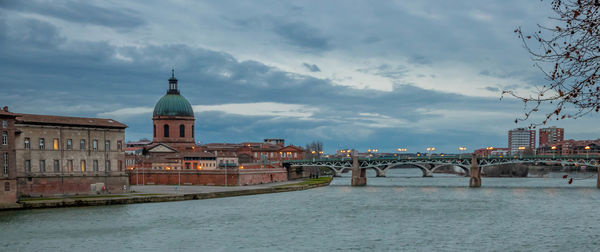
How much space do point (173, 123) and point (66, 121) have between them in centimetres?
5810

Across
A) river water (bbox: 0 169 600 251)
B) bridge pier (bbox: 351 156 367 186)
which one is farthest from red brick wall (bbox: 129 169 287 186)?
river water (bbox: 0 169 600 251)

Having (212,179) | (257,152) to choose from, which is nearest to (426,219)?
(212,179)

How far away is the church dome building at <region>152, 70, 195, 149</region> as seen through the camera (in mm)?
119438

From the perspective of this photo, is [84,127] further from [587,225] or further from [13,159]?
[587,225]

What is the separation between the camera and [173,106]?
120750 mm

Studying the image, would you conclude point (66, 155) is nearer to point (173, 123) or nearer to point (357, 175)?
point (357, 175)

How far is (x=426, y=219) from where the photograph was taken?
48250 millimetres

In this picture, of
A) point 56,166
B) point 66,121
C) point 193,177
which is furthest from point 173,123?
point 56,166

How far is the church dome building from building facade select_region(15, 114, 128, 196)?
51942 millimetres

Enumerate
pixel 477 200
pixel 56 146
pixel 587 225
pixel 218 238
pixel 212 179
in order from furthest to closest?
1. pixel 212 179
2. pixel 477 200
3. pixel 56 146
4. pixel 587 225
5. pixel 218 238

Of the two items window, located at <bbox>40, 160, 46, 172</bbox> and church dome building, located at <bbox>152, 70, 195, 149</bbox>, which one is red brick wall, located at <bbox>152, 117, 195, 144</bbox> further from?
window, located at <bbox>40, 160, 46, 172</bbox>

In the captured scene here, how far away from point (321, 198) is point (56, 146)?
27.3 meters

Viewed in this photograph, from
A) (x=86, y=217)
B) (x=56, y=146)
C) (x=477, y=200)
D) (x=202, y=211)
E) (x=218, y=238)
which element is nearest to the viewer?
(x=218, y=238)

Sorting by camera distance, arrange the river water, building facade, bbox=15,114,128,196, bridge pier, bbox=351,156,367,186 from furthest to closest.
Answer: bridge pier, bbox=351,156,367,186 → building facade, bbox=15,114,128,196 → the river water
